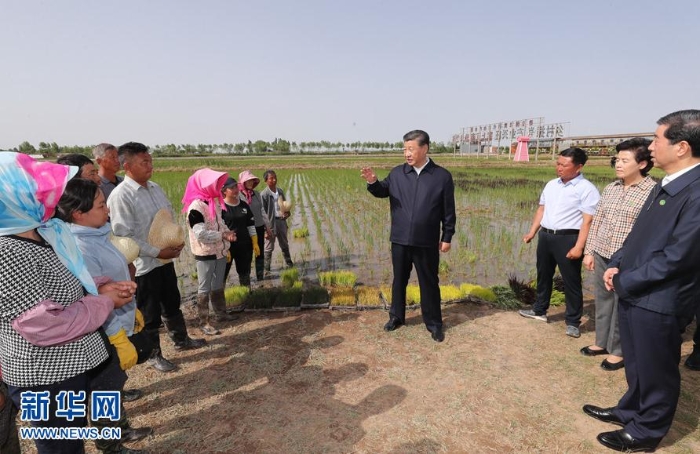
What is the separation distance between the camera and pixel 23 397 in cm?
147

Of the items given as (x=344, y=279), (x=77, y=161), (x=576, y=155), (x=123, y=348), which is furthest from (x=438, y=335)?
(x=77, y=161)

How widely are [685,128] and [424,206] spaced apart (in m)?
1.82

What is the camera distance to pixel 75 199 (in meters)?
1.75

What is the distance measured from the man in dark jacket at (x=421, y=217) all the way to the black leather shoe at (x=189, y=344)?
1.88 metres

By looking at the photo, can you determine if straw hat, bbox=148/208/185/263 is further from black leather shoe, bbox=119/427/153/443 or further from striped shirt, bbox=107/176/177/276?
black leather shoe, bbox=119/427/153/443

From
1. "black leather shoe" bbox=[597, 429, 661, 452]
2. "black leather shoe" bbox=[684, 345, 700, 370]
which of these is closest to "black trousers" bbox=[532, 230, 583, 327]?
"black leather shoe" bbox=[684, 345, 700, 370]

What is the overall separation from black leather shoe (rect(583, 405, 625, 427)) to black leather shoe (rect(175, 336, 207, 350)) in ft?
10.8

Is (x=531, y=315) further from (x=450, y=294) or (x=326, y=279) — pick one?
(x=326, y=279)

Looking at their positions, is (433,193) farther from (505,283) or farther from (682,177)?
(505,283)

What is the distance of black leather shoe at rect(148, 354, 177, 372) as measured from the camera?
2877 millimetres

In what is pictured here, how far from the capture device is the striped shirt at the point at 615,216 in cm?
269

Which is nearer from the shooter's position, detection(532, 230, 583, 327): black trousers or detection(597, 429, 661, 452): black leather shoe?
detection(597, 429, 661, 452): black leather shoe

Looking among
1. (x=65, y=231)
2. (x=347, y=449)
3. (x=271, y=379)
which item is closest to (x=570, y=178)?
(x=347, y=449)

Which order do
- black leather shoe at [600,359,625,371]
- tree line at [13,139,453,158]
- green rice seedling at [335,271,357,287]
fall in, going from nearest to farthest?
black leather shoe at [600,359,625,371], green rice seedling at [335,271,357,287], tree line at [13,139,453,158]
